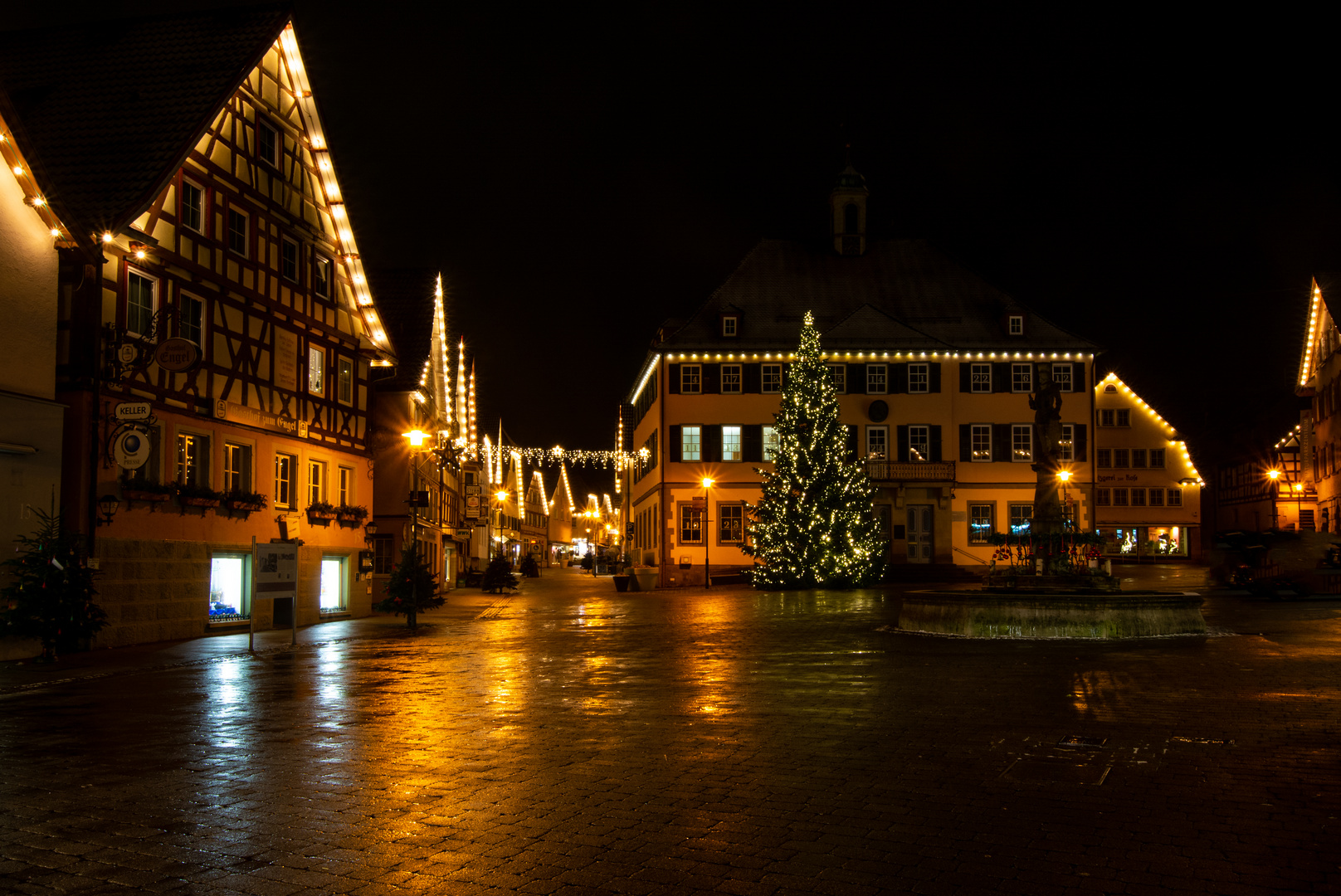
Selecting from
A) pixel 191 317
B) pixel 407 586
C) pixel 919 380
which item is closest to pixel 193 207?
pixel 191 317

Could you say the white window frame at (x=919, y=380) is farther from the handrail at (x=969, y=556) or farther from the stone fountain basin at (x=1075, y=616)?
the stone fountain basin at (x=1075, y=616)

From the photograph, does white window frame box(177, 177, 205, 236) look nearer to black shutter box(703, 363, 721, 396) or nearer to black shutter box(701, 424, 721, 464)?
black shutter box(703, 363, 721, 396)

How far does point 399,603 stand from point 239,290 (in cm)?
746

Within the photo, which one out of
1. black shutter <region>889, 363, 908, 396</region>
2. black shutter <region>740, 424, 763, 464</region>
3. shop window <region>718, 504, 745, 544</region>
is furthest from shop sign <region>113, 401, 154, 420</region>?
black shutter <region>889, 363, 908, 396</region>

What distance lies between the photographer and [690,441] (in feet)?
163

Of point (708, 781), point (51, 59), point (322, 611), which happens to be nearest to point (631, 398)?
point (322, 611)

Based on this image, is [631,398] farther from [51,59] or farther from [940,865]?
[940,865]

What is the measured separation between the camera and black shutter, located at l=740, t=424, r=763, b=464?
162ft

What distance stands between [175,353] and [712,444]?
31.4 m

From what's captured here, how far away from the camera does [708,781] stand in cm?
780

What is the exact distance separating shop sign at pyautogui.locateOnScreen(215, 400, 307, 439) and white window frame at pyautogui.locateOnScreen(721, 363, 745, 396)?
25.1 m

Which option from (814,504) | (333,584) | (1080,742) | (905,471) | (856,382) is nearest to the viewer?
(1080,742)

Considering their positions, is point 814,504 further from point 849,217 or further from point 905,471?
point 849,217

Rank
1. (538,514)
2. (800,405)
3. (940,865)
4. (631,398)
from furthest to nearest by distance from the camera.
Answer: (538,514)
(631,398)
(800,405)
(940,865)
